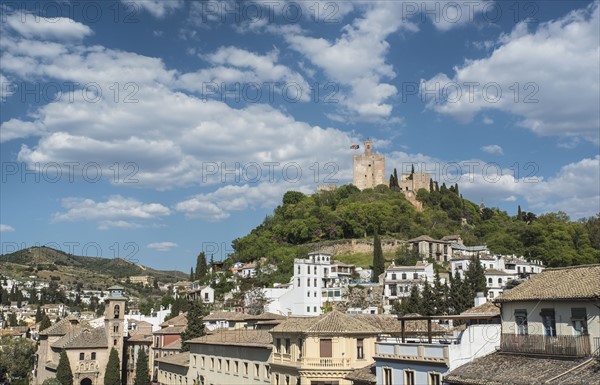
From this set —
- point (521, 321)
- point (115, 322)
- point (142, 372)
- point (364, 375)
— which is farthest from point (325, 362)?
point (115, 322)

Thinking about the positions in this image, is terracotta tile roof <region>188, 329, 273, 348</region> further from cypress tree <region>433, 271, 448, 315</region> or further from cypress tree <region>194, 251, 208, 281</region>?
cypress tree <region>194, 251, 208, 281</region>

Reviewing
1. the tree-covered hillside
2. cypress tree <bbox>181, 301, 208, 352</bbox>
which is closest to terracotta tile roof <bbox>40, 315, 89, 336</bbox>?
cypress tree <bbox>181, 301, 208, 352</bbox>

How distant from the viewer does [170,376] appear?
56.9m

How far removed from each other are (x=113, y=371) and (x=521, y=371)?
186 feet

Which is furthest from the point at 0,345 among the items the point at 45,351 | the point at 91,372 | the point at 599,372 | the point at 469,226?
A: the point at 469,226

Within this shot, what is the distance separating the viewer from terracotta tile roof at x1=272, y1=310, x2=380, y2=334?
113 feet

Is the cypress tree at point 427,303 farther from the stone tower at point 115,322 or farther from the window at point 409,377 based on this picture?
the stone tower at point 115,322

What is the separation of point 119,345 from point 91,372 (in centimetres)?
471

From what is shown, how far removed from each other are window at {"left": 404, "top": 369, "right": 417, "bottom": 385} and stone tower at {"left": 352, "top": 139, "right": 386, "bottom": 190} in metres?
117

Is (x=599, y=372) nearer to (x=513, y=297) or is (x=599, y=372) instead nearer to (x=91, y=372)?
(x=513, y=297)

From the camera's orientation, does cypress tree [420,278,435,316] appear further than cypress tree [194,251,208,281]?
No

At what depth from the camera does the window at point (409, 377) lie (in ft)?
92.5

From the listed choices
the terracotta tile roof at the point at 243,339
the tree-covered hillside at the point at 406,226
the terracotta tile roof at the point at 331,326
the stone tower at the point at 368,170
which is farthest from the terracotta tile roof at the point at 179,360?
the stone tower at the point at 368,170

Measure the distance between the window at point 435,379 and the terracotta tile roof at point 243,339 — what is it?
14.5 metres
